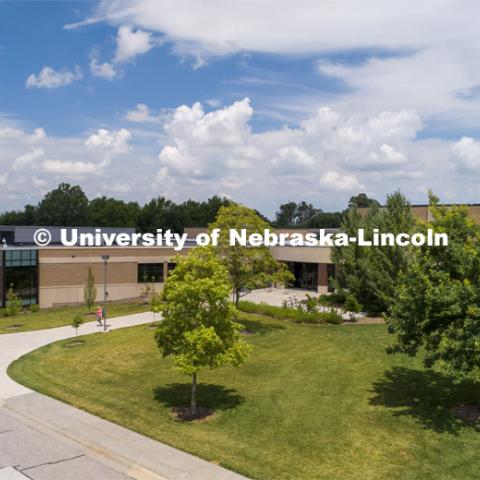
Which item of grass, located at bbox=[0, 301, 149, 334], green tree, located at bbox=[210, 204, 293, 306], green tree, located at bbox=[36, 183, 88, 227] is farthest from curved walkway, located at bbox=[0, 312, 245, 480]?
green tree, located at bbox=[36, 183, 88, 227]

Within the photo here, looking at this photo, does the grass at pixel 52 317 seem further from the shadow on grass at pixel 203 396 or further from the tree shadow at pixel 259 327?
the shadow on grass at pixel 203 396

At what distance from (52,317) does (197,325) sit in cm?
2612

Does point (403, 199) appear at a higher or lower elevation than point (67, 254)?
higher

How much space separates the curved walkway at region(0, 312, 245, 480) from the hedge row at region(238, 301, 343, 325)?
63.7ft

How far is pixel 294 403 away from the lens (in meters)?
19.7

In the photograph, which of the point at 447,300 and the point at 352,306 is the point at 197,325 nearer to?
the point at 447,300

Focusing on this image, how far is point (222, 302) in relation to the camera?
760 inches

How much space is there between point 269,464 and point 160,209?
122796 millimetres

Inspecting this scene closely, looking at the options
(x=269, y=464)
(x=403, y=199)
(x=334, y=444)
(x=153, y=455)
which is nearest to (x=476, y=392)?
(x=334, y=444)

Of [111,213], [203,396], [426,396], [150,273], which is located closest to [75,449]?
[203,396]

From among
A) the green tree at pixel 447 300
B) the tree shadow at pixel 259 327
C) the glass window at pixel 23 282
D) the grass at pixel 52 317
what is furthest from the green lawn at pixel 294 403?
the glass window at pixel 23 282

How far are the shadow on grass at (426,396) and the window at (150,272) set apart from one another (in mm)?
33148

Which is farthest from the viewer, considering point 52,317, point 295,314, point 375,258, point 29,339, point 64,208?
point 64,208

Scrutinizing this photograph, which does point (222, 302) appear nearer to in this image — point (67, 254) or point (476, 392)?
point (476, 392)
